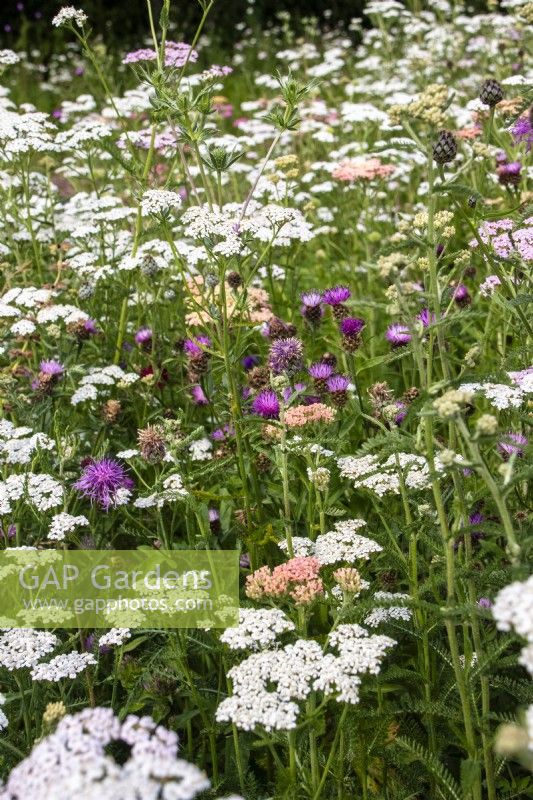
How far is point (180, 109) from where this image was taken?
2592mm

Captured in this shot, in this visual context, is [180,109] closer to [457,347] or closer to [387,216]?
A: [457,347]

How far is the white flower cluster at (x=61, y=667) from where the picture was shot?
85.1 inches

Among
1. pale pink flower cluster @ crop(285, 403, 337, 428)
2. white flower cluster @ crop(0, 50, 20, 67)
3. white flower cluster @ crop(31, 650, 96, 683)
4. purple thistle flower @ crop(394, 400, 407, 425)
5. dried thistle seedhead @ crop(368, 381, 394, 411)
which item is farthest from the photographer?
white flower cluster @ crop(0, 50, 20, 67)

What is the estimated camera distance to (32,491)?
2.66 m

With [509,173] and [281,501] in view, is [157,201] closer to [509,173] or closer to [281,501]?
[281,501]

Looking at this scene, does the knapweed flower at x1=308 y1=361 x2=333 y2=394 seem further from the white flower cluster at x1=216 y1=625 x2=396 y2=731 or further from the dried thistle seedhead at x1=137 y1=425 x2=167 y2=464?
the white flower cluster at x1=216 y1=625 x2=396 y2=731

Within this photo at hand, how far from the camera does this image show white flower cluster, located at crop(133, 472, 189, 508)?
245cm

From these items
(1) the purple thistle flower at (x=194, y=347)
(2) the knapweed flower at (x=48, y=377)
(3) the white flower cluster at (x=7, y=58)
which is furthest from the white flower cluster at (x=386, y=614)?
(3) the white flower cluster at (x=7, y=58)

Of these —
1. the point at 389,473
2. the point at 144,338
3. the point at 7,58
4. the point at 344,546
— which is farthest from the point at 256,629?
the point at 7,58

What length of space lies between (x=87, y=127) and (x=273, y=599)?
2758mm

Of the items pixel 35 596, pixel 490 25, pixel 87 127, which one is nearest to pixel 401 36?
pixel 490 25

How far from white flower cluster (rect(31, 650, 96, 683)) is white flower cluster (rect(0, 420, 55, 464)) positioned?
2.60 feet

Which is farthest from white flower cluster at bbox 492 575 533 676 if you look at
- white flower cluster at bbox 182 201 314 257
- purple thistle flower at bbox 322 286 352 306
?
purple thistle flower at bbox 322 286 352 306

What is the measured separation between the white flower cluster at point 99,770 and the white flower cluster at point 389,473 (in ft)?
3.71
